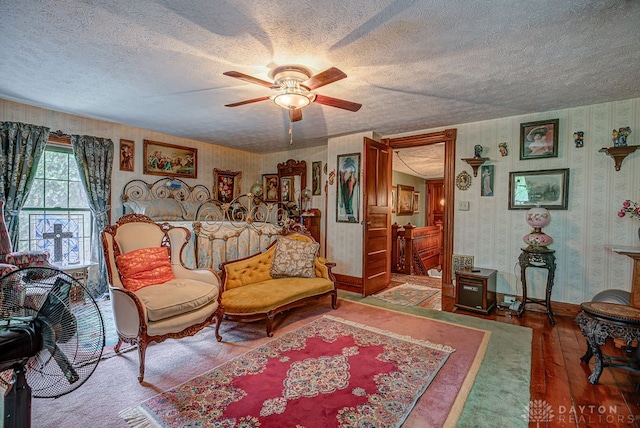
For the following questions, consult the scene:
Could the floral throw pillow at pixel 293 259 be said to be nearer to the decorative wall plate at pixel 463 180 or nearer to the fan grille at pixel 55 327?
the decorative wall plate at pixel 463 180

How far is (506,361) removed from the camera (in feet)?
8.55

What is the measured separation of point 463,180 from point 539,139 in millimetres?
1024

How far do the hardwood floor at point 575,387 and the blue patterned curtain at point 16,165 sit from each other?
18.5ft

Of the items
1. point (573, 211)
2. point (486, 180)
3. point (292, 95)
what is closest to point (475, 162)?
point (486, 180)

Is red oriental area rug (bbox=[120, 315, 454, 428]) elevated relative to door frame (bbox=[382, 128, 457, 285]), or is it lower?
lower

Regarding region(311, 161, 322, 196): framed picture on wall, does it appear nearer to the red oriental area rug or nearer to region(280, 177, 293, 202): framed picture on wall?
region(280, 177, 293, 202): framed picture on wall

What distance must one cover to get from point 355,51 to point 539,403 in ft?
9.45

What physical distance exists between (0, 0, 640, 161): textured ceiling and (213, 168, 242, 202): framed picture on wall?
7.45 ft

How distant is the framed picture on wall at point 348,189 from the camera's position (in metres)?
5.05

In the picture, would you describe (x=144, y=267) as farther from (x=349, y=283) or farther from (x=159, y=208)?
(x=349, y=283)

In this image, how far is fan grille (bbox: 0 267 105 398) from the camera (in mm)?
1291

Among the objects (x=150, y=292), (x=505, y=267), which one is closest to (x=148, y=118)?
(x=150, y=292)

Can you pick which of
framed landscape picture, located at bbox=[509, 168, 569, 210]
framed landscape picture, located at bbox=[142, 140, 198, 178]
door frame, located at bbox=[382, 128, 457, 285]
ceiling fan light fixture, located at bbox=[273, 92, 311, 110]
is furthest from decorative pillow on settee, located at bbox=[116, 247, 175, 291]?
framed landscape picture, located at bbox=[509, 168, 569, 210]
